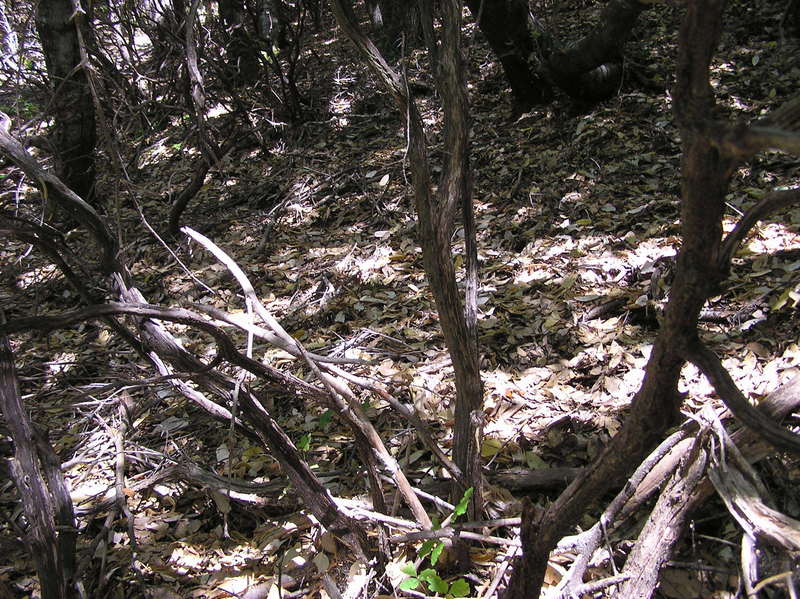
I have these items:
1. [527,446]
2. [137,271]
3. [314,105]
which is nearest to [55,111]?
[137,271]

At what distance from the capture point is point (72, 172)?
5160mm

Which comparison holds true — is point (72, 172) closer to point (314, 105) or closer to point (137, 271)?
point (137, 271)

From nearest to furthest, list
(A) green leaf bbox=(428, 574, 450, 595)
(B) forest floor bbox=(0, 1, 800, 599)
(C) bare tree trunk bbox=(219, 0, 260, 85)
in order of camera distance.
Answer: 1. (A) green leaf bbox=(428, 574, 450, 595)
2. (B) forest floor bbox=(0, 1, 800, 599)
3. (C) bare tree trunk bbox=(219, 0, 260, 85)

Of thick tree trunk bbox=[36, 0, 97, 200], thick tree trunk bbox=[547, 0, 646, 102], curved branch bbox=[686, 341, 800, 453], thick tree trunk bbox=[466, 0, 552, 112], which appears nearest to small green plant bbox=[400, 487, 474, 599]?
curved branch bbox=[686, 341, 800, 453]

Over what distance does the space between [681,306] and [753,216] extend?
0.22 metres

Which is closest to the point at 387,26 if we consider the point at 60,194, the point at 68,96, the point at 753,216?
the point at 68,96

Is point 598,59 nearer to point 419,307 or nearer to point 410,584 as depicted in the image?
point 419,307

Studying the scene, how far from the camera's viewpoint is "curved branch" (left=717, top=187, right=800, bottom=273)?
40.6 inches

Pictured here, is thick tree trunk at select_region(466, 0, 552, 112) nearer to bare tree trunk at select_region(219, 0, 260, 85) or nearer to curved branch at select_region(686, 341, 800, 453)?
bare tree trunk at select_region(219, 0, 260, 85)

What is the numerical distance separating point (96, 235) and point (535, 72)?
166 inches

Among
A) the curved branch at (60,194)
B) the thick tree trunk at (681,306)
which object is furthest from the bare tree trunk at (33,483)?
the thick tree trunk at (681,306)

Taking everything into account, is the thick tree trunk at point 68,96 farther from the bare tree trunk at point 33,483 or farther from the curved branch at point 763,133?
the curved branch at point 763,133

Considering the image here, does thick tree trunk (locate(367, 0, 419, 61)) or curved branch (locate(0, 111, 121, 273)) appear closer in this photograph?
curved branch (locate(0, 111, 121, 273))

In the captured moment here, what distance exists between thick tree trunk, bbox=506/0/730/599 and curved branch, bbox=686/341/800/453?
0.07m
